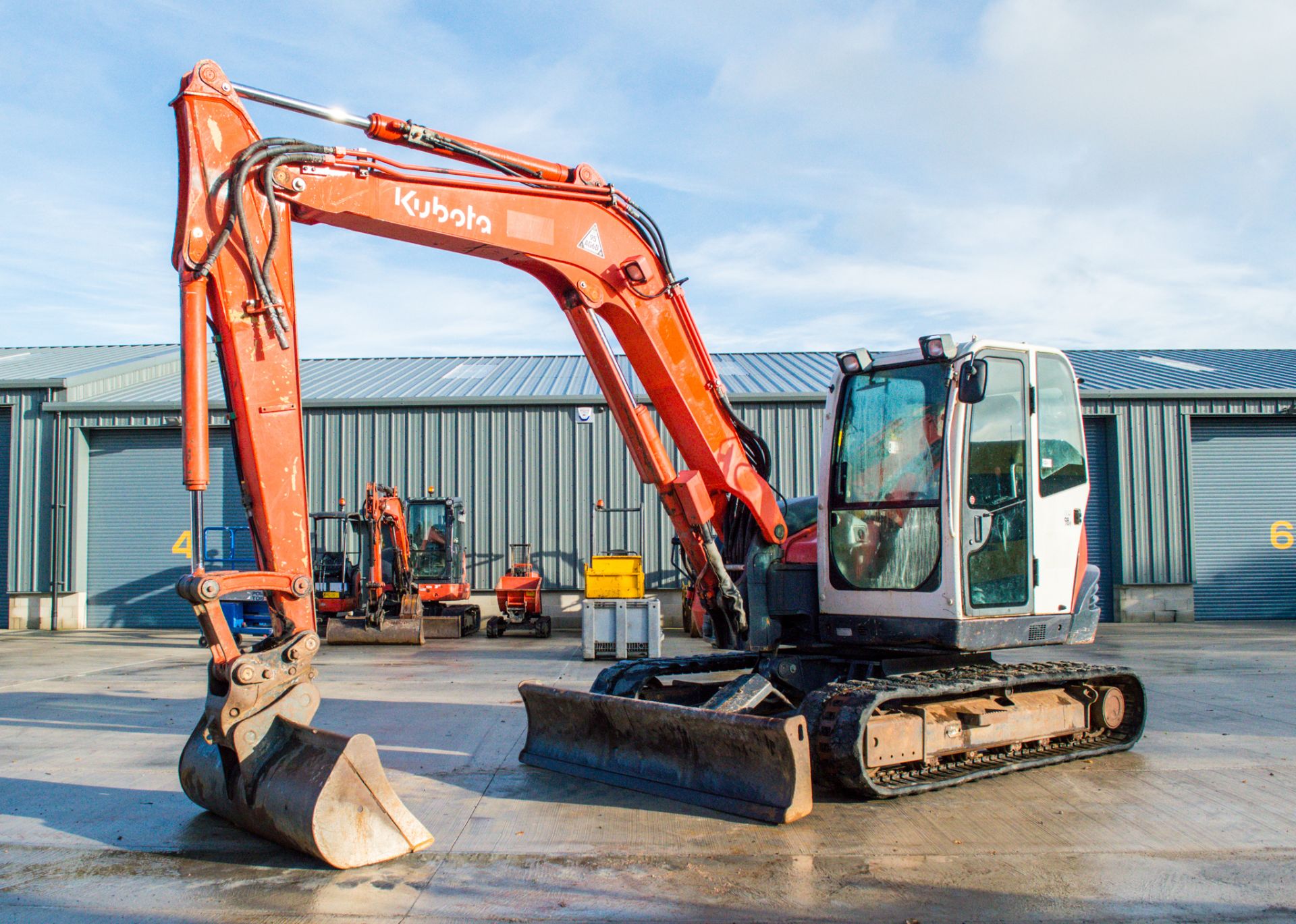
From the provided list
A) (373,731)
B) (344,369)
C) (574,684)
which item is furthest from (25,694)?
(344,369)

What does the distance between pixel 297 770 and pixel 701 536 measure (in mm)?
3154

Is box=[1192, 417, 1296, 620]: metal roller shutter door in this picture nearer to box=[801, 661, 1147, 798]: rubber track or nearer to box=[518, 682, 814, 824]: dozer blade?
box=[801, 661, 1147, 798]: rubber track

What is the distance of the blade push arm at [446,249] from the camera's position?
5422 mm

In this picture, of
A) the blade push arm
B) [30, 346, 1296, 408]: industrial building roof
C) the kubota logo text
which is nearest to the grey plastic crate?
[30, 346, 1296, 408]: industrial building roof

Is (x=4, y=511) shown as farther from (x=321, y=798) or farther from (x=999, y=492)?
(x=999, y=492)

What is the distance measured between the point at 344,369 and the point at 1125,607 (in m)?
19.2

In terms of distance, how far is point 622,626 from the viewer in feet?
47.3

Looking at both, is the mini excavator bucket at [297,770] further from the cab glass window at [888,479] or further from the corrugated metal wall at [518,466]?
the corrugated metal wall at [518,466]

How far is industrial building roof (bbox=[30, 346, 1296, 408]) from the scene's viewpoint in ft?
68.4

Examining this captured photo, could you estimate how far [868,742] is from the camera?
20.0 ft

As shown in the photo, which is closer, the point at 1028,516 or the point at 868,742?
the point at 868,742

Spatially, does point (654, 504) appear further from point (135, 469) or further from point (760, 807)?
point (760, 807)

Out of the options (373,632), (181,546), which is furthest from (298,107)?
(181,546)

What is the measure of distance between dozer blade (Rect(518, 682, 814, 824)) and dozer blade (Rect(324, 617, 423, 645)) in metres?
9.93
